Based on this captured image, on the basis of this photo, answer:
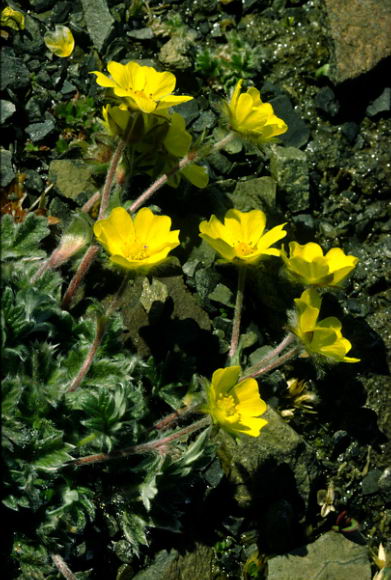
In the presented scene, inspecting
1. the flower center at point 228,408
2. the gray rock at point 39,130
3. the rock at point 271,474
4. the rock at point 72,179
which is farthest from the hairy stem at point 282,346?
the gray rock at point 39,130

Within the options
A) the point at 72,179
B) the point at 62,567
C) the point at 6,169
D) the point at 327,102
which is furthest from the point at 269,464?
the point at 327,102

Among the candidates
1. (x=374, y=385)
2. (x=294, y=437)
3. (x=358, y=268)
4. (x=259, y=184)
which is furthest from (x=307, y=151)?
(x=294, y=437)

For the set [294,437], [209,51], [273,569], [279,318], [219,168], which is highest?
[209,51]

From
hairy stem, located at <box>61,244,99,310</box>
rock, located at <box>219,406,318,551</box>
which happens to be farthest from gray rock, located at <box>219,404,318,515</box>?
hairy stem, located at <box>61,244,99,310</box>

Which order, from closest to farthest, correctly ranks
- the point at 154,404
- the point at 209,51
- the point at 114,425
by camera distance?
the point at 114,425, the point at 154,404, the point at 209,51

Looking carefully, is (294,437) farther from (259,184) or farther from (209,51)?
(209,51)

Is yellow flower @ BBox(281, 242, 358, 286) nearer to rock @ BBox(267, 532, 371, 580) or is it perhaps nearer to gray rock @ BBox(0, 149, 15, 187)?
rock @ BBox(267, 532, 371, 580)

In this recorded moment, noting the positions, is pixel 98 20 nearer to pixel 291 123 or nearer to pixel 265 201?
pixel 291 123
